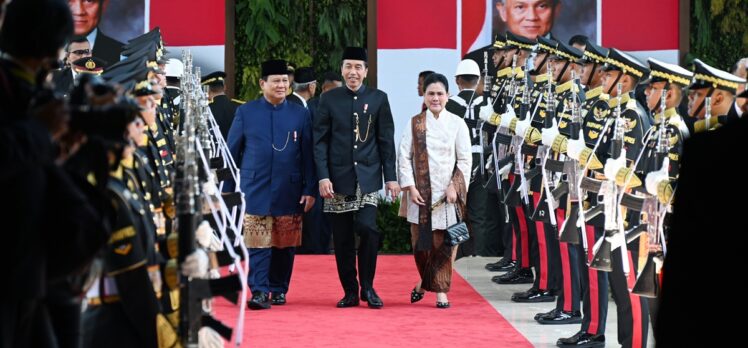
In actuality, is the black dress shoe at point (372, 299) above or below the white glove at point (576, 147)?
below

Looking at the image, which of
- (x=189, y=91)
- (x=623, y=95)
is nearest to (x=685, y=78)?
(x=623, y=95)

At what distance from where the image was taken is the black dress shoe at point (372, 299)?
26.8ft

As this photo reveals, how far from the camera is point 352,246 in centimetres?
832

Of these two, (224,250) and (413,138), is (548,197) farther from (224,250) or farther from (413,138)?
(224,250)

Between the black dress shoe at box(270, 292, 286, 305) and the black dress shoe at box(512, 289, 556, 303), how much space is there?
59.9 inches

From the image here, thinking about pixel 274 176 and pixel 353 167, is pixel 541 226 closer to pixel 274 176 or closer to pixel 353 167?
pixel 353 167

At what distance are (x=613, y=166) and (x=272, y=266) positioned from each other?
2.99 metres

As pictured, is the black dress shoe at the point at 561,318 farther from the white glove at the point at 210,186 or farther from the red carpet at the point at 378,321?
the white glove at the point at 210,186

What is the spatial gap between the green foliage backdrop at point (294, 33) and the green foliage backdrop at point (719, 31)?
302cm

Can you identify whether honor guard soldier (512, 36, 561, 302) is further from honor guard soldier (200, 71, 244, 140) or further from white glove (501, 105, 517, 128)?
honor guard soldier (200, 71, 244, 140)

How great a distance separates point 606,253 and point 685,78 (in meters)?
0.93

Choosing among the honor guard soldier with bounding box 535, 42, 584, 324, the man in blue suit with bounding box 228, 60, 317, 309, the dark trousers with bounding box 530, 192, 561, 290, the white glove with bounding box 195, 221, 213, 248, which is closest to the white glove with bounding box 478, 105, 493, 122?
the dark trousers with bounding box 530, 192, 561, 290

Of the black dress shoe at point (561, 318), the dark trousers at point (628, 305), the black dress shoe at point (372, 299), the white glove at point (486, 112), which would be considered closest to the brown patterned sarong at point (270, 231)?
the black dress shoe at point (372, 299)

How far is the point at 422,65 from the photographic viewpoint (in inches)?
455
